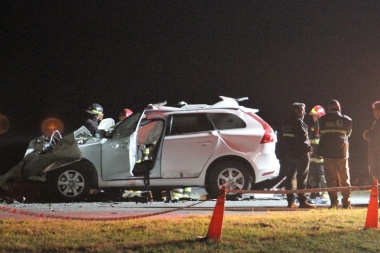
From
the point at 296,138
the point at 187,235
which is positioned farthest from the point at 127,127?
the point at 187,235

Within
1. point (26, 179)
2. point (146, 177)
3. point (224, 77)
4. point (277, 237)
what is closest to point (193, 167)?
point (146, 177)

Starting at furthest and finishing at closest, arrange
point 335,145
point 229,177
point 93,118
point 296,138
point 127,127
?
point 93,118
point 127,127
point 229,177
point 296,138
point 335,145

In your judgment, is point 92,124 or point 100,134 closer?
point 100,134

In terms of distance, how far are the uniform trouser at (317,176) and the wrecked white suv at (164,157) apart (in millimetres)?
1974

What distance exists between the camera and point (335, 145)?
1034cm

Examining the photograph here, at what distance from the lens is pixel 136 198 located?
12.0 metres

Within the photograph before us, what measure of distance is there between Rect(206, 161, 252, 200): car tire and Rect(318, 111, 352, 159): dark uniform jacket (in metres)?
1.45

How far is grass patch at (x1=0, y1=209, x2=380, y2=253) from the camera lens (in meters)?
6.06

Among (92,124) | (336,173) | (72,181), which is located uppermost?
(92,124)

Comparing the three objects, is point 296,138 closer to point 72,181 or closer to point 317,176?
point 317,176

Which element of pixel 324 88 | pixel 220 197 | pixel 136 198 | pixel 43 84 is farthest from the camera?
pixel 43 84

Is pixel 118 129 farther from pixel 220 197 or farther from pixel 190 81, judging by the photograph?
pixel 190 81

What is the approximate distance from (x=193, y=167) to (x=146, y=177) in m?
0.84

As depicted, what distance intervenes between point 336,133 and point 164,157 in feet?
9.67
